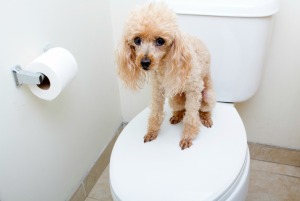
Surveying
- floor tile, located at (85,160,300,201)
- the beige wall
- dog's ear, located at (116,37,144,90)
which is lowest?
floor tile, located at (85,160,300,201)

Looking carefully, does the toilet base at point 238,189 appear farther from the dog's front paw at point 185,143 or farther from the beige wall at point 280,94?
the beige wall at point 280,94

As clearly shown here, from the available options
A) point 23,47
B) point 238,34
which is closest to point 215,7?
point 238,34

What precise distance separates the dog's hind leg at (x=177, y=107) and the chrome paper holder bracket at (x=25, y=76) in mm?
433

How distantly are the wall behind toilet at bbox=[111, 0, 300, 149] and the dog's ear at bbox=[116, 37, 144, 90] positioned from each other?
0.45 metres

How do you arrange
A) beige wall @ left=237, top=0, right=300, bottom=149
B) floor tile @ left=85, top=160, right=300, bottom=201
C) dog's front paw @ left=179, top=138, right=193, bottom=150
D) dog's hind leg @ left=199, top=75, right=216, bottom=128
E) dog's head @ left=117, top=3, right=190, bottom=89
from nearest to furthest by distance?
dog's head @ left=117, top=3, right=190, bottom=89
dog's front paw @ left=179, top=138, right=193, bottom=150
dog's hind leg @ left=199, top=75, right=216, bottom=128
beige wall @ left=237, top=0, right=300, bottom=149
floor tile @ left=85, top=160, right=300, bottom=201

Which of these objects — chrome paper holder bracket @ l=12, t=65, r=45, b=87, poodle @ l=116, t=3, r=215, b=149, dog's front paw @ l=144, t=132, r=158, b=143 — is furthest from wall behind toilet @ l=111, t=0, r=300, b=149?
chrome paper holder bracket @ l=12, t=65, r=45, b=87

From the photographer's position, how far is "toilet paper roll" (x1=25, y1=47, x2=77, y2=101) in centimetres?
82

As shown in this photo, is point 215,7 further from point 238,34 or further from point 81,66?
point 81,66

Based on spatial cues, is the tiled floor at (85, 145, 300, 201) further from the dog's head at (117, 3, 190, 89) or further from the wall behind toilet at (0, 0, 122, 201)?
the dog's head at (117, 3, 190, 89)

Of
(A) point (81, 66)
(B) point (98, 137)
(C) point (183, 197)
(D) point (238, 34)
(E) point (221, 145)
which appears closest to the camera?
(C) point (183, 197)

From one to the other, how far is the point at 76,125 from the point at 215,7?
65 centimetres

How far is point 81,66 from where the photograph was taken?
1152 millimetres

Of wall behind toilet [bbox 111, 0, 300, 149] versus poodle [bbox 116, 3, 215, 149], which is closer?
poodle [bbox 116, 3, 215, 149]

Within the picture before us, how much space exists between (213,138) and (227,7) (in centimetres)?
41
